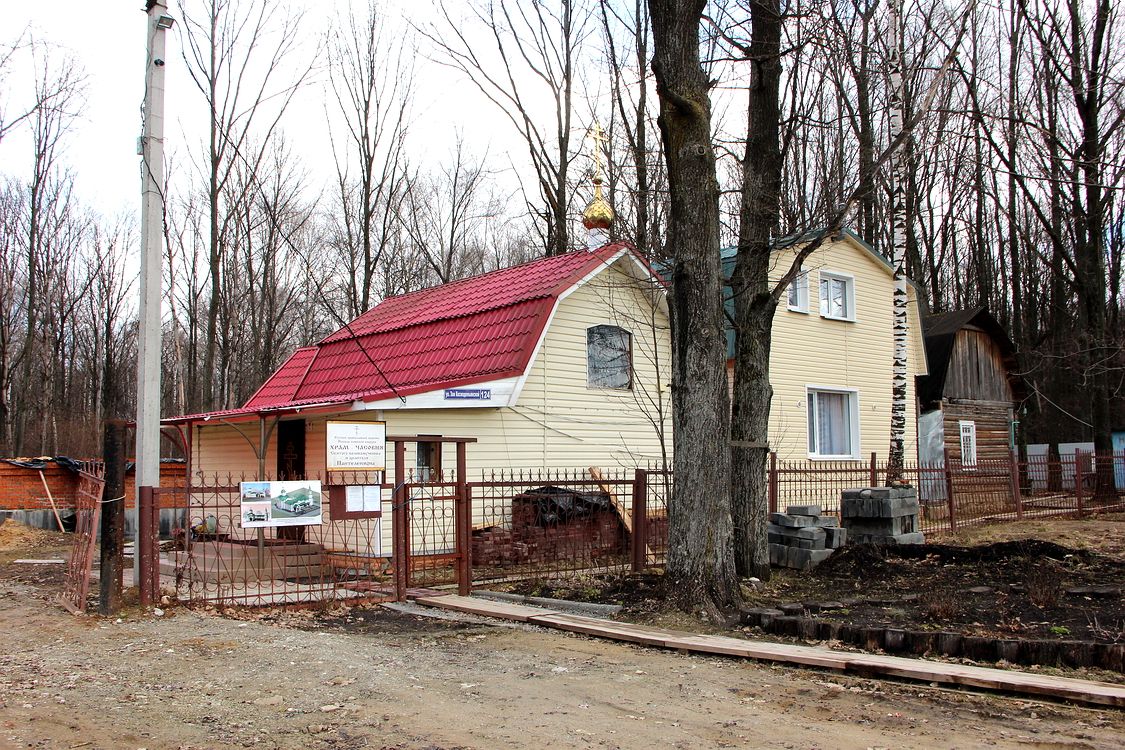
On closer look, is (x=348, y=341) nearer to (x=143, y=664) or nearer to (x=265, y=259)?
(x=143, y=664)

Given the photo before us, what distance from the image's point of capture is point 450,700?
621 cm

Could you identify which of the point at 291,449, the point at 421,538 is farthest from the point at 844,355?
the point at 291,449

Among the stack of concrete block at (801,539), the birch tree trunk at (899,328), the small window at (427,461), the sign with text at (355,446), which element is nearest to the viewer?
the sign with text at (355,446)

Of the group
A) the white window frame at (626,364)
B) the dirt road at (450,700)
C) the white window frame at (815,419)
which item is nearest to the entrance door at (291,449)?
the white window frame at (626,364)

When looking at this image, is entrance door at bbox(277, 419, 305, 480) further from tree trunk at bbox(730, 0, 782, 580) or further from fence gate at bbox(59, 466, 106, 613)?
tree trunk at bbox(730, 0, 782, 580)

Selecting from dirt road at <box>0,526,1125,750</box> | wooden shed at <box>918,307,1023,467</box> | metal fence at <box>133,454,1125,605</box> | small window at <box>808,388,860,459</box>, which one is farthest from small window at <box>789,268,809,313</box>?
dirt road at <box>0,526,1125,750</box>

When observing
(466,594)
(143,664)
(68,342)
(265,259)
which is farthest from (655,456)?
(68,342)

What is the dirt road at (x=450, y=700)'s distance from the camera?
530 cm

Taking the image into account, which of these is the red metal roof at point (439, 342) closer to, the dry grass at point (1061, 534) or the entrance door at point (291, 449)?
the entrance door at point (291, 449)

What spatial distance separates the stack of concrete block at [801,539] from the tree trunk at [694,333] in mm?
3701

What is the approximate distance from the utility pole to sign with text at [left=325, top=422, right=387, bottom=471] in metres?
2.30

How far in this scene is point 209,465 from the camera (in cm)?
1839

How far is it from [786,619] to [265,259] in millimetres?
29892

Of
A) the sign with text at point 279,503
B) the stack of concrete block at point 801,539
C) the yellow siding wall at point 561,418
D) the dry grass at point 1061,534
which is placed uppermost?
the yellow siding wall at point 561,418
